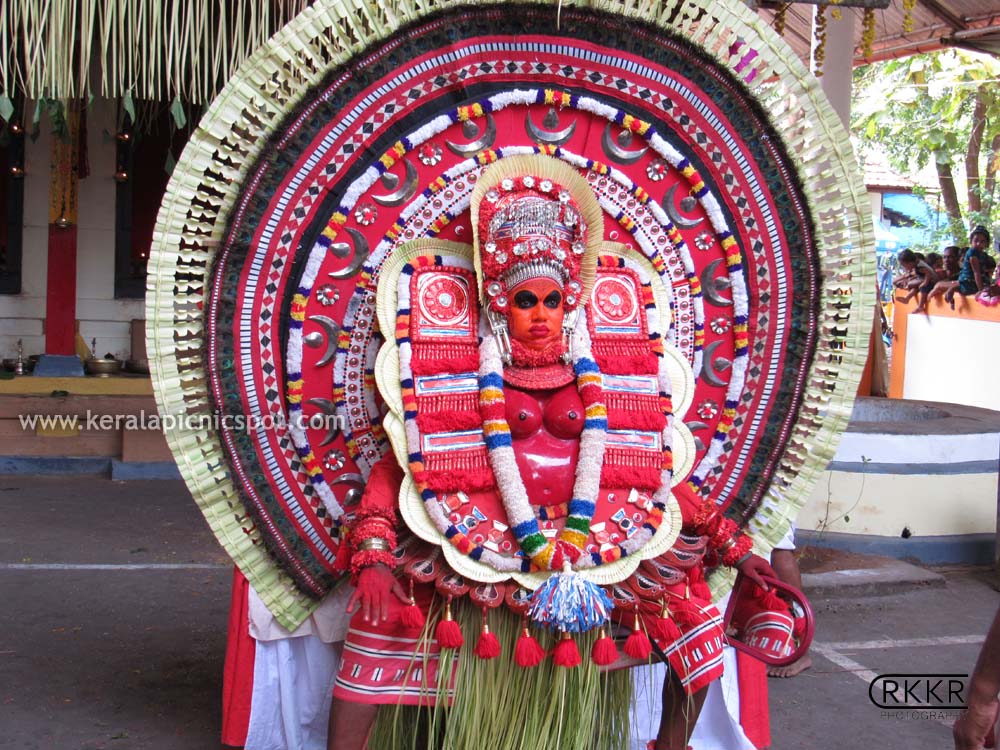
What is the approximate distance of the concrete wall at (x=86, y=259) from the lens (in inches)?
316

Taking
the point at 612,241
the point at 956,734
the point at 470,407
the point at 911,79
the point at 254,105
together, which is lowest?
the point at 956,734

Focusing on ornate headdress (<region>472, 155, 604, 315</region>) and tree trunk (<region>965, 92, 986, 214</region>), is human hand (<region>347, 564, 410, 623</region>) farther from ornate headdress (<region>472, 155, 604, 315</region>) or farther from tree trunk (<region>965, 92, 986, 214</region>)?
tree trunk (<region>965, 92, 986, 214</region>)

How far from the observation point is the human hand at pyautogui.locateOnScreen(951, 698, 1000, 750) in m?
2.07

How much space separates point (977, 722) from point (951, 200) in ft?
57.7

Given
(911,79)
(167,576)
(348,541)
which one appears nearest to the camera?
(348,541)

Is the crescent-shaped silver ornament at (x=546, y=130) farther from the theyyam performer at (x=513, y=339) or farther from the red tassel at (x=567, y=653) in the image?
the red tassel at (x=567, y=653)

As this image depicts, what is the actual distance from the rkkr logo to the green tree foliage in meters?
13.3

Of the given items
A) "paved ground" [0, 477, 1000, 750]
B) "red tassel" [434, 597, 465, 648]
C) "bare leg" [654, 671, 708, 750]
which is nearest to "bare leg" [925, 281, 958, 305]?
"paved ground" [0, 477, 1000, 750]

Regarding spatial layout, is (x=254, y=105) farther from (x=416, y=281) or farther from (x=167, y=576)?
(x=167, y=576)

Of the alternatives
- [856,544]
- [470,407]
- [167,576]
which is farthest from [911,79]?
[470,407]

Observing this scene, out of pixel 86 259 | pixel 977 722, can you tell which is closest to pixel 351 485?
pixel 977 722

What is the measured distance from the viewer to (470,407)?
2.81 meters

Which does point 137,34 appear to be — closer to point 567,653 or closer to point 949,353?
point 567,653

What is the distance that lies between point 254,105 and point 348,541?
114 centimetres
